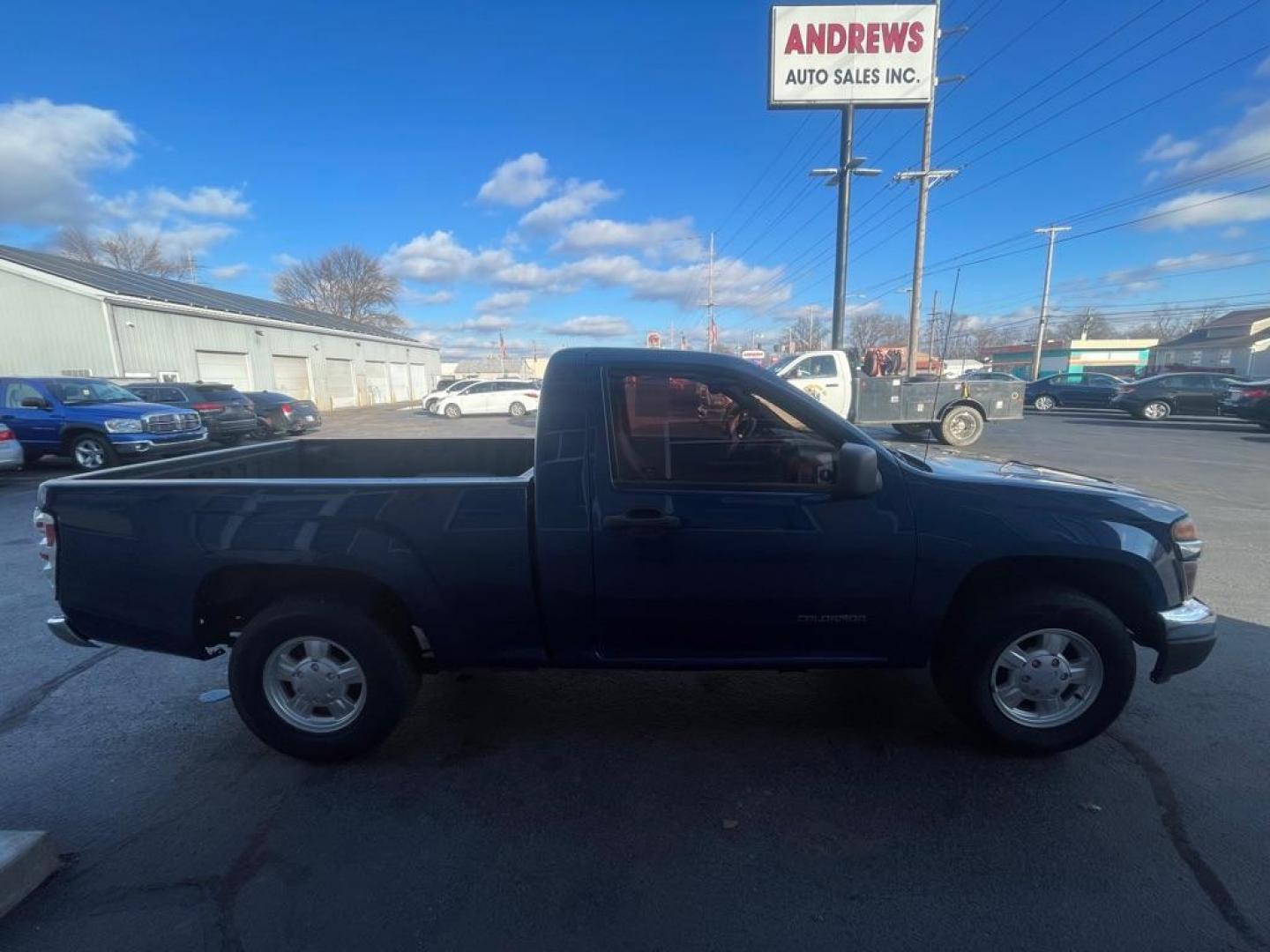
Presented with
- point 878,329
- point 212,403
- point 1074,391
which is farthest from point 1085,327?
→ point 212,403

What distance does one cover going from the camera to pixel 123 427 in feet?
36.7

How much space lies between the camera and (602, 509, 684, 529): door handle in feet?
8.61

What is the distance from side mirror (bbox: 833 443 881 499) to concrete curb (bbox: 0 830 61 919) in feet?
10.8

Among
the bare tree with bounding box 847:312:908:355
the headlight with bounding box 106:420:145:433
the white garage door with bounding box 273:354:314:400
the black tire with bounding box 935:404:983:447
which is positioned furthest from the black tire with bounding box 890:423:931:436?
the bare tree with bounding box 847:312:908:355

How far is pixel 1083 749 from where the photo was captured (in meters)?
2.97

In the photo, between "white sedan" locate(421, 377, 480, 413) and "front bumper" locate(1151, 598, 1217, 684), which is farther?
"white sedan" locate(421, 377, 480, 413)

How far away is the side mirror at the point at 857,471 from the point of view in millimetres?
2508

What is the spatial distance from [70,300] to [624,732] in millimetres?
25490

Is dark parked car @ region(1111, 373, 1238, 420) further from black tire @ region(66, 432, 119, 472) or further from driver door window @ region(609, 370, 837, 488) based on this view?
black tire @ region(66, 432, 119, 472)

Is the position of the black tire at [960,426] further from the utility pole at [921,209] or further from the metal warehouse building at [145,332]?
the metal warehouse building at [145,332]

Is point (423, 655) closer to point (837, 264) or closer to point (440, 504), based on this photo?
point (440, 504)

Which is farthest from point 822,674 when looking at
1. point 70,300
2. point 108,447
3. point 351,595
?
point 70,300

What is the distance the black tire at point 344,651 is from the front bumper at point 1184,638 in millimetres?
3441

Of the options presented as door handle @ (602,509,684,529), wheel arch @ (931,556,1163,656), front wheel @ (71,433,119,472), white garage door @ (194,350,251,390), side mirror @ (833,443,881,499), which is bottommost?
front wheel @ (71,433,119,472)
